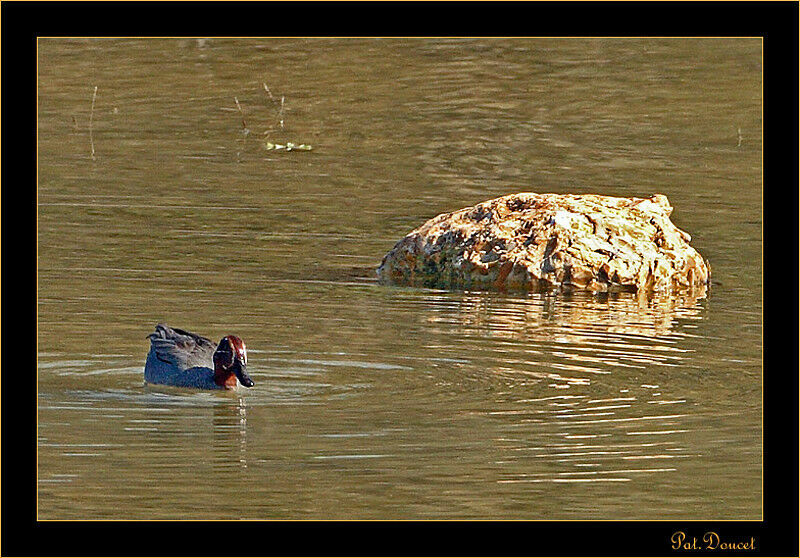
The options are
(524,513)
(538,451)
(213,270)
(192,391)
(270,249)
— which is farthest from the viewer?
(270,249)

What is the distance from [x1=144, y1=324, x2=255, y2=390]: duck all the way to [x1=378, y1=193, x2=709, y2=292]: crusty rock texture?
4.15m

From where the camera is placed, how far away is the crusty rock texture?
16078 mm

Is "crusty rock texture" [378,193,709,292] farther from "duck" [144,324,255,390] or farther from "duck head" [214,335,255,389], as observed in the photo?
"duck head" [214,335,255,389]

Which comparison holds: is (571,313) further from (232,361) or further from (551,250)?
(232,361)

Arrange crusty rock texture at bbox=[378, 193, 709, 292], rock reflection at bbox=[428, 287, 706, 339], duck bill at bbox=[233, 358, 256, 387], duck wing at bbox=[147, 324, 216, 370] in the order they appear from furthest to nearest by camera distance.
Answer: crusty rock texture at bbox=[378, 193, 709, 292] < rock reflection at bbox=[428, 287, 706, 339] < duck wing at bbox=[147, 324, 216, 370] < duck bill at bbox=[233, 358, 256, 387]

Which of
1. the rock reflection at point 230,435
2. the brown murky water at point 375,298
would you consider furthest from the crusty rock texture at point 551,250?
the rock reflection at point 230,435

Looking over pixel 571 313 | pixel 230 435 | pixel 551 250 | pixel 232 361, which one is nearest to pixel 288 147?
pixel 551 250

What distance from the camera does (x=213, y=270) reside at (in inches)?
651

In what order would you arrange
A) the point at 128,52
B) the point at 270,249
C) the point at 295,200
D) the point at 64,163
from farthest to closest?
the point at 128,52, the point at 64,163, the point at 295,200, the point at 270,249

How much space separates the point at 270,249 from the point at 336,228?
153 centimetres

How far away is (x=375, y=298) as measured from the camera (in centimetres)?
1541

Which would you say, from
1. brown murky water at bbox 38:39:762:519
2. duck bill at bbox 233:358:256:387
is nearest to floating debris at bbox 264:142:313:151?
brown murky water at bbox 38:39:762:519

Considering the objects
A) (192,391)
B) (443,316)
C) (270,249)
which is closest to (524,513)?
(192,391)

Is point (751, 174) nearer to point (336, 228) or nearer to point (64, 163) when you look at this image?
point (336, 228)
